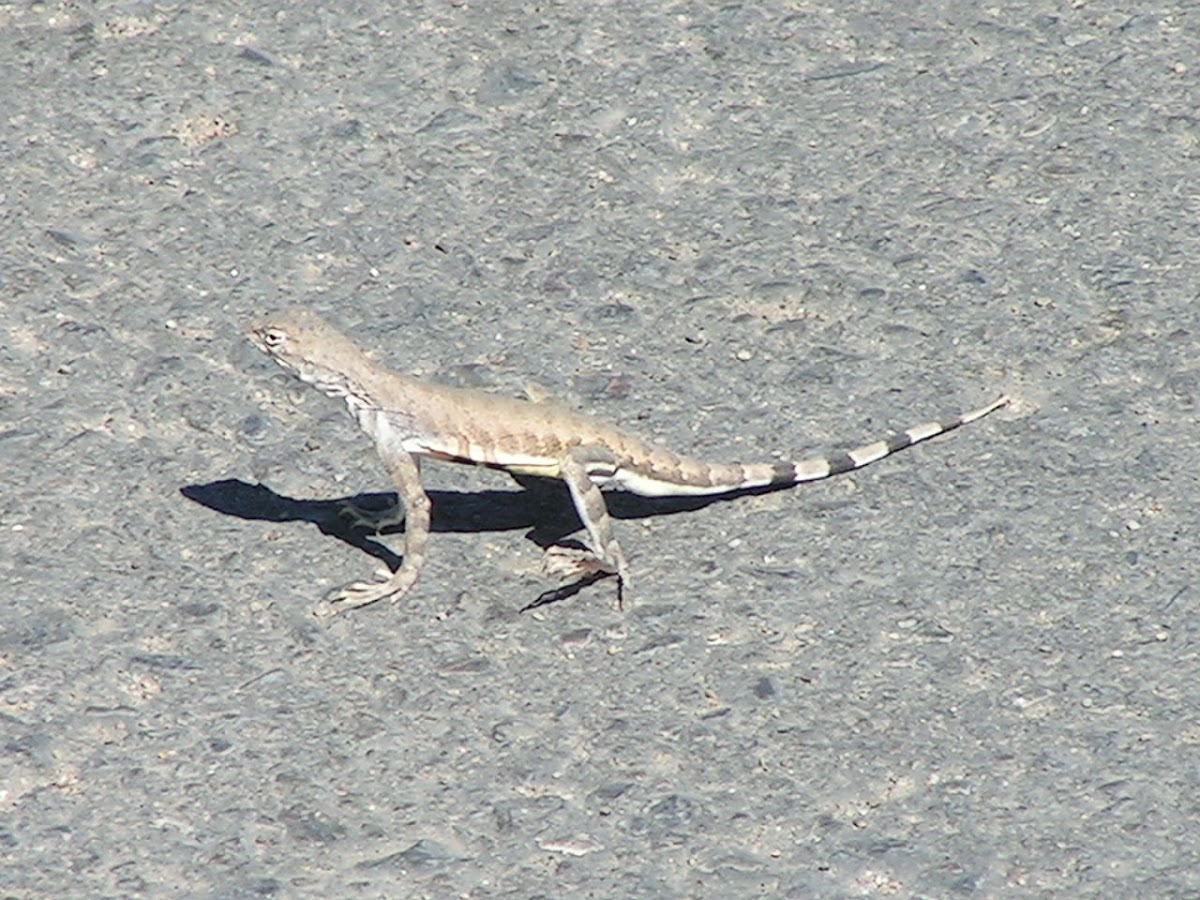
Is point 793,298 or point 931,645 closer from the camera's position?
point 931,645

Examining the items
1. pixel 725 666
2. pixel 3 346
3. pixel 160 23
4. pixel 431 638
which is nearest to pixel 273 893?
pixel 431 638

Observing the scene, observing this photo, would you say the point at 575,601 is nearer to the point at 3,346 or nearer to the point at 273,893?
the point at 273,893

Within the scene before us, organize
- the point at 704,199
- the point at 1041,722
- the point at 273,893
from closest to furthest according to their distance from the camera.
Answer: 1. the point at 273,893
2. the point at 1041,722
3. the point at 704,199

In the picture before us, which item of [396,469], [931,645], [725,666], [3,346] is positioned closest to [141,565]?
[396,469]

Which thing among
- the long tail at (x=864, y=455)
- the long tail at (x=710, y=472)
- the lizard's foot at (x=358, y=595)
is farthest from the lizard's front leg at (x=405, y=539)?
the long tail at (x=864, y=455)

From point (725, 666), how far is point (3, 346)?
2433 millimetres

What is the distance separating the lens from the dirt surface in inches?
192

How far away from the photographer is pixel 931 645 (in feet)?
17.6

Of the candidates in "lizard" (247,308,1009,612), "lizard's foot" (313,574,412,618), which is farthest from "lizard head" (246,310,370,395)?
"lizard's foot" (313,574,412,618)

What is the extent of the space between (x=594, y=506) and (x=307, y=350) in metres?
0.87

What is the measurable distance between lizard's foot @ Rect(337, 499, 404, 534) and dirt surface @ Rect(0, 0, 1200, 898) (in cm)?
8

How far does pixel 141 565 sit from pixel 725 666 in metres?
1.54

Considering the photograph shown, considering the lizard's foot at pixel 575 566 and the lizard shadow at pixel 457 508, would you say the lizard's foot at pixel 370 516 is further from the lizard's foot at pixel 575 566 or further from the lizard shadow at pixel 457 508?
the lizard's foot at pixel 575 566

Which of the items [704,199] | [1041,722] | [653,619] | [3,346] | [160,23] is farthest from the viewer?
[160,23]
